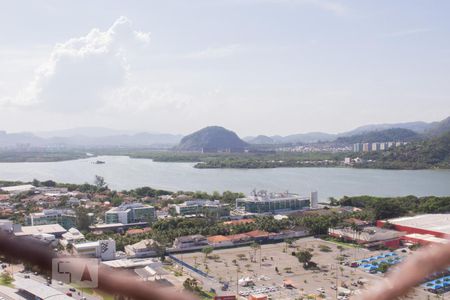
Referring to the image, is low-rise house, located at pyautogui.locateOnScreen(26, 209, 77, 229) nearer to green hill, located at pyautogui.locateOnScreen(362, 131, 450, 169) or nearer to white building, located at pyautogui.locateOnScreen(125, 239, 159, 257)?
white building, located at pyautogui.locateOnScreen(125, 239, 159, 257)

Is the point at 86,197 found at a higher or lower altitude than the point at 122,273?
lower

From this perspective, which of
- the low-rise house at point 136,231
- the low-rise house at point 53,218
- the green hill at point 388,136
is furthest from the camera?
the green hill at point 388,136

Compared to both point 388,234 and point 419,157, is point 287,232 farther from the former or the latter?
point 419,157

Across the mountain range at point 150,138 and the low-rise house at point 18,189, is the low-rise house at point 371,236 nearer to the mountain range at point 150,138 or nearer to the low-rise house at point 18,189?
the low-rise house at point 18,189

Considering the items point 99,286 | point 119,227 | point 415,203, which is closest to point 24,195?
point 119,227

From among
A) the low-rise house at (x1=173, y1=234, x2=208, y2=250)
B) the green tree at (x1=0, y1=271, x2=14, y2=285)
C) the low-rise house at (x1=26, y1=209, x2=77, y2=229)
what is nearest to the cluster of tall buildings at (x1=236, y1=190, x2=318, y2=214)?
the low-rise house at (x1=173, y1=234, x2=208, y2=250)

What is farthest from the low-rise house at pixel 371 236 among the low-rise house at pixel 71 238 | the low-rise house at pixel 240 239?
the low-rise house at pixel 71 238
